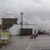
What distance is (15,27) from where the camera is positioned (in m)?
45.9

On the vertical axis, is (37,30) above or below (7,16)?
below

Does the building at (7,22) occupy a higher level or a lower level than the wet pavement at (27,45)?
higher

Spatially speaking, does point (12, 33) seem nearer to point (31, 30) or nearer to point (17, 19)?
point (31, 30)

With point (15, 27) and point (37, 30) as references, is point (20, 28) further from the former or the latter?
point (37, 30)

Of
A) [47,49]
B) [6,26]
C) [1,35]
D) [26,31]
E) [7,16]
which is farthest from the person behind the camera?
[7,16]

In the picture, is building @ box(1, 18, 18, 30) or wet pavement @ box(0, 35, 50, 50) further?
building @ box(1, 18, 18, 30)

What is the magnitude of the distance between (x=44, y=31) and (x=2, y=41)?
31779 mm

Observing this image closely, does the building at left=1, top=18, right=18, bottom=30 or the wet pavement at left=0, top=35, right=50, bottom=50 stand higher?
the building at left=1, top=18, right=18, bottom=30

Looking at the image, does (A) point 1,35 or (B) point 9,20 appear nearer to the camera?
(A) point 1,35

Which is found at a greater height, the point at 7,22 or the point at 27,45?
the point at 7,22

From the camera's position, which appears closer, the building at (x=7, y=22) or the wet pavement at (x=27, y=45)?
the wet pavement at (x=27, y=45)

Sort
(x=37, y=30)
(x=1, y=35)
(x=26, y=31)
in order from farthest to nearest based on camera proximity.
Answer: (x=37, y=30) → (x=26, y=31) → (x=1, y=35)

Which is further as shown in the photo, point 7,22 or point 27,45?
point 7,22

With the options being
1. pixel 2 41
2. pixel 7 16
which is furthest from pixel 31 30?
pixel 2 41
